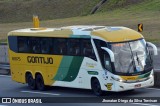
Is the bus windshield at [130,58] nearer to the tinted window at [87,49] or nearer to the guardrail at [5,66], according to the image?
the tinted window at [87,49]

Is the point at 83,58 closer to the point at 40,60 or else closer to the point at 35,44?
the point at 40,60

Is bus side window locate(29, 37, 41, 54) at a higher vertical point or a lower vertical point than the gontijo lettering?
higher

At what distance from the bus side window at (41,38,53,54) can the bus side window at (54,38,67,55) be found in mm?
315

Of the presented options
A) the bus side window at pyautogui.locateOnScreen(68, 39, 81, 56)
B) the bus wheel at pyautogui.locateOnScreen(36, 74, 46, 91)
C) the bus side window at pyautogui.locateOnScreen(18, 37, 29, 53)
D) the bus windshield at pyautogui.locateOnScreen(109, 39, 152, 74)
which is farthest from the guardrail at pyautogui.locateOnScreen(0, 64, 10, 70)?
the bus windshield at pyautogui.locateOnScreen(109, 39, 152, 74)

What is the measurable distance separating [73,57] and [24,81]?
12.3 feet

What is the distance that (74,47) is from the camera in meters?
24.8

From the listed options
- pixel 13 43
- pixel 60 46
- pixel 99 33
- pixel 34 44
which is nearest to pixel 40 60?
pixel 34 44

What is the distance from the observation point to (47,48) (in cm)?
2619

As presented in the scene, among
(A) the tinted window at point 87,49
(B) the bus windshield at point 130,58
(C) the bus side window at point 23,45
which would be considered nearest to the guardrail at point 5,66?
(C) the bus side window at point 23,45

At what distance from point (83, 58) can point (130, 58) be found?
2173mm

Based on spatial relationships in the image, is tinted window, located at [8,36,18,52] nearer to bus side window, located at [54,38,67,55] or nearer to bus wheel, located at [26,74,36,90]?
bus wheel, located at [26,74,36,90]

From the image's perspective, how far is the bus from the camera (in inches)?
898

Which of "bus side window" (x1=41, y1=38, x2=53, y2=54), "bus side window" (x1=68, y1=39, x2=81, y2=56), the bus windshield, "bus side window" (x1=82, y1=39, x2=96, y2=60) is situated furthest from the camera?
"bus side window" (x1=41, y1=38, x2=53, y2=54)

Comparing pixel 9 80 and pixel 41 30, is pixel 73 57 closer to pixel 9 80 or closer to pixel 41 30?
pixel 41 30
